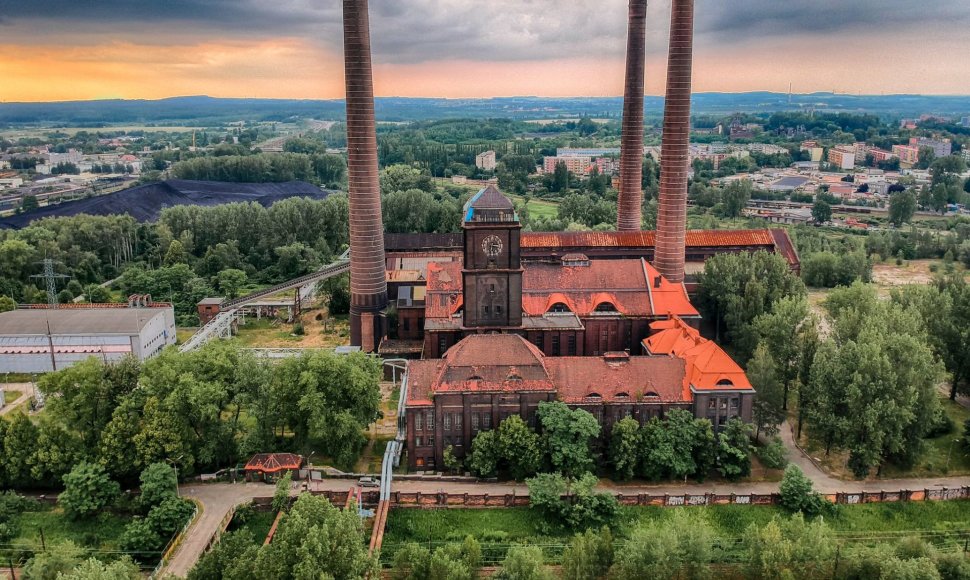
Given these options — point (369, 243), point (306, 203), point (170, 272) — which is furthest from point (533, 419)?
point (306, 203)

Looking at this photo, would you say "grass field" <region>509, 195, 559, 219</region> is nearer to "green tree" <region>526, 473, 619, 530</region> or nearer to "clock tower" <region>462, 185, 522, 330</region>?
"clock tower" <region>462, 185, 522, 330</region>

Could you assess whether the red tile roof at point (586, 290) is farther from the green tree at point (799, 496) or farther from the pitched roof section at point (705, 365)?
the green tree at point (799, 496)

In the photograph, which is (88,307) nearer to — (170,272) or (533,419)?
(170,272)

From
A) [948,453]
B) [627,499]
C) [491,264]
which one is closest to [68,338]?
[491,264]

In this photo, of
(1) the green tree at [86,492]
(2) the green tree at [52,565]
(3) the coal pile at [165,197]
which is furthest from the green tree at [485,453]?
(3) the coal pile at [165,197]

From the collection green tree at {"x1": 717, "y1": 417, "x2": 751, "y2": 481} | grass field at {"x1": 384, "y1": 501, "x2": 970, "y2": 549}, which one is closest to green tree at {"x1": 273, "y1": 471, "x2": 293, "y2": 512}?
grass field at {"x1": 384, "y1": 501, "x2": 970, "y2": 549}

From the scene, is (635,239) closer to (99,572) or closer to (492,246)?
(492,246)
